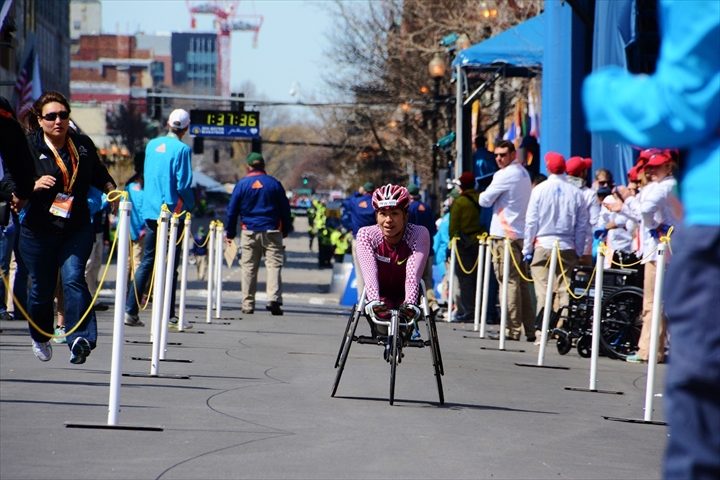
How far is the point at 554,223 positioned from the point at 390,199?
4991 mm

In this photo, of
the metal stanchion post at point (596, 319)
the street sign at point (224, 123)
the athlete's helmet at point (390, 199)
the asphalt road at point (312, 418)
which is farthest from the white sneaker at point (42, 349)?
the street sign at point (224, 123)

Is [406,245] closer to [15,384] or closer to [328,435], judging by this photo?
[328,435]

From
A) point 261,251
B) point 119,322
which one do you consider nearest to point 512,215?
point 261,251

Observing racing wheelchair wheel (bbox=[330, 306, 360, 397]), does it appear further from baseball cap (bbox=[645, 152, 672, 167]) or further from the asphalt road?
baseball cap (bbox=[645, 152, 672, 167])

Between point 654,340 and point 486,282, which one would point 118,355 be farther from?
point 486,282

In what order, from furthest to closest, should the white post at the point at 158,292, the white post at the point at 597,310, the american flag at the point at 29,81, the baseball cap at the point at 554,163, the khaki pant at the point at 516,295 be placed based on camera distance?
the american flag at the point at 29,81, the khaki pant at the point at 516,295, the baseball cap at the point at 554,163, the white post at the point at 597,310, the white post at the point at 158,292

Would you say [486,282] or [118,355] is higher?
[118,355]

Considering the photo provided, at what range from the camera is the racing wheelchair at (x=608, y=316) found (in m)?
12.1

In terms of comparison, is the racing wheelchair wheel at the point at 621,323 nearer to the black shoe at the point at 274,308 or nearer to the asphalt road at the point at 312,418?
the asphalt road at the point at 312,418

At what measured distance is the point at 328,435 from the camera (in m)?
6.85

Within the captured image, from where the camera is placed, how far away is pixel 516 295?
13984 mm

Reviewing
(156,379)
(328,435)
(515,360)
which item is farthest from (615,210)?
(328,435)

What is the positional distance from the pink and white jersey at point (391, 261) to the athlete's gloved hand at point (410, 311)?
0.55ft

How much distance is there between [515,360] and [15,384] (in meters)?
5.48
